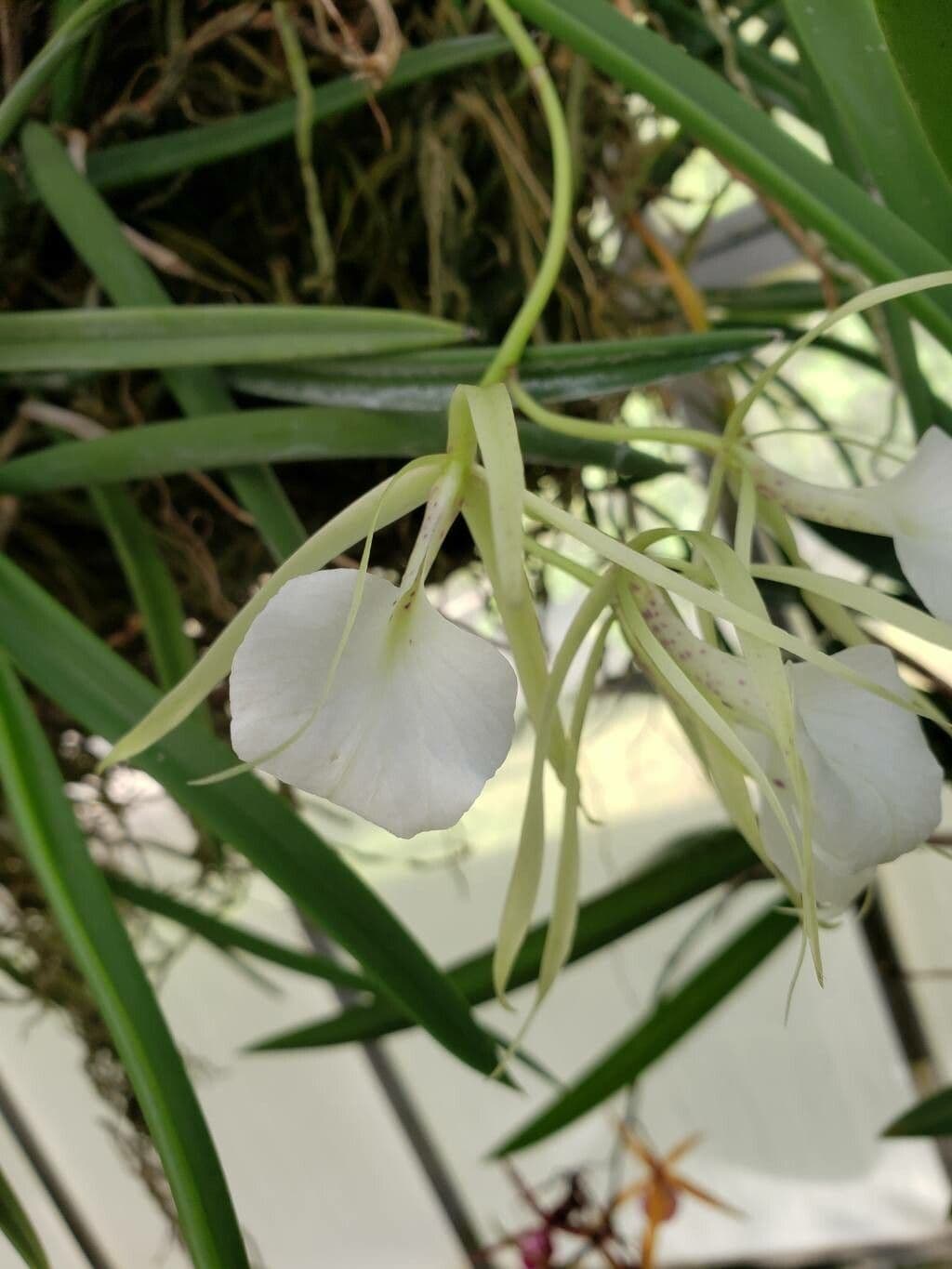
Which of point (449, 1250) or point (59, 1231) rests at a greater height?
point (59, 1231)

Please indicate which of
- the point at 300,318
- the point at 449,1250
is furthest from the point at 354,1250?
the point at 300,318

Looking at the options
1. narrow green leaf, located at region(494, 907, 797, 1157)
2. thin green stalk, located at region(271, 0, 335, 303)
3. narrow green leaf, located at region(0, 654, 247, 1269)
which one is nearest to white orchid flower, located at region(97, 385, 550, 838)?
narrow green leaf, located at region(0, 654, 247, 1269)

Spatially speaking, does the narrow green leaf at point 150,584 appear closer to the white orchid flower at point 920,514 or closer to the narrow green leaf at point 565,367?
the narrow green leaf at point 565,367

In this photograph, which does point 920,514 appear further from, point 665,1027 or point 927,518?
point 665,1027

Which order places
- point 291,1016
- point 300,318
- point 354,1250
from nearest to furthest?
1. point 300,318
2. point 291,1016
3. point 354,1250

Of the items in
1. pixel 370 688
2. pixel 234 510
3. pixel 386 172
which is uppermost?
pixel 386 172

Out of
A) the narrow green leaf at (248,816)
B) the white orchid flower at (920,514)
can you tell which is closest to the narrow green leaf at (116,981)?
the narrow green leaf at (248,816)

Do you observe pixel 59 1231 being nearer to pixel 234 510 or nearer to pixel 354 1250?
pixel 354 1250

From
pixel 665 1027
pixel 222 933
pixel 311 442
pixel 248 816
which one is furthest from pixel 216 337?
pixel 665 1027
